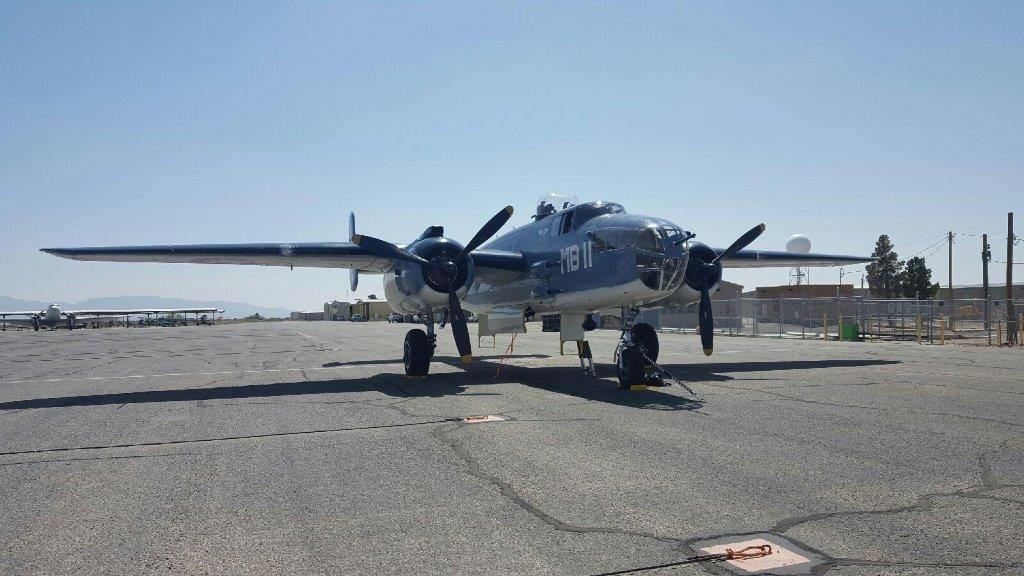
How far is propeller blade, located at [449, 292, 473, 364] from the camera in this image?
52.8ft

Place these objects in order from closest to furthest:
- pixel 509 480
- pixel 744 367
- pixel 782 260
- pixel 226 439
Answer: pixel 509 480 < pixel 226 439 < pixel 744 367 < pixel 782 260

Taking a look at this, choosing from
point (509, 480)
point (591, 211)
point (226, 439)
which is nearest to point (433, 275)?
point (591, 211)

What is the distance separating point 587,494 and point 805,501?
179 cm

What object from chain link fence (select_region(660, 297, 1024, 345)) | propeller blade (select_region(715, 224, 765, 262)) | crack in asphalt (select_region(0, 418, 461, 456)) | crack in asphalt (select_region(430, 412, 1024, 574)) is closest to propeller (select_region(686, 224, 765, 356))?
propeller blade (select_region(715, 224, 765, 262))

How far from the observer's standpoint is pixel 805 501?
5.94 m

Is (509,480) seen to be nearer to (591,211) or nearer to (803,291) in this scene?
(591,211)

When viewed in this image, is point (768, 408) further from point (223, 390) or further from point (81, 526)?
point (223, 390)

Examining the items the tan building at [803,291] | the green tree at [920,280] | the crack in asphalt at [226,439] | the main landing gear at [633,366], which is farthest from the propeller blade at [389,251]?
the green tree at [920,280]

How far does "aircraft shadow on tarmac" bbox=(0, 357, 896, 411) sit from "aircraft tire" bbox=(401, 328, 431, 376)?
0.29 meters

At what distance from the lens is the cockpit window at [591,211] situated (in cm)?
1684

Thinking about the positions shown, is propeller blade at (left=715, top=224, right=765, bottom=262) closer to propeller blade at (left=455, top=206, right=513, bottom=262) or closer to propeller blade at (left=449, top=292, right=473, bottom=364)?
propeller blade at (left=455, top=206, right=513, bottom=262)

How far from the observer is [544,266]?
59.0 ft

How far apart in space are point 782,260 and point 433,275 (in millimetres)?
12253

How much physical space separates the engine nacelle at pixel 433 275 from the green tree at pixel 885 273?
70276 mm
